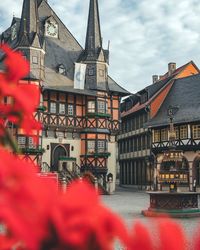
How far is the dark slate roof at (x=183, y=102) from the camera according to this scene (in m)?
34.9

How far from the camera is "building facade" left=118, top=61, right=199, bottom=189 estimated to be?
4003cm

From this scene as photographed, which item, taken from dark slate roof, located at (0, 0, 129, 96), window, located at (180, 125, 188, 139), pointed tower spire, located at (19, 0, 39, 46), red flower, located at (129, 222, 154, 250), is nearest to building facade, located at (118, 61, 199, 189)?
window, located at (180, 125, 188, 139)

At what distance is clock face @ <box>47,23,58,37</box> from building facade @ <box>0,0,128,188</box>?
1.33ft

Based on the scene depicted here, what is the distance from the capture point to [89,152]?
3559 centimetres

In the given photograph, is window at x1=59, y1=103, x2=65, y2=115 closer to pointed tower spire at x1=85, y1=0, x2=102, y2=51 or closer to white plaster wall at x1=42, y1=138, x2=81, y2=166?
white plaster wall at x1=42, y1=138, x2=81, y2=166

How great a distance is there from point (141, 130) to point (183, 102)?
640cm

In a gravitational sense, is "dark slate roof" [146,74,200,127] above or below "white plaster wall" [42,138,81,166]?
above

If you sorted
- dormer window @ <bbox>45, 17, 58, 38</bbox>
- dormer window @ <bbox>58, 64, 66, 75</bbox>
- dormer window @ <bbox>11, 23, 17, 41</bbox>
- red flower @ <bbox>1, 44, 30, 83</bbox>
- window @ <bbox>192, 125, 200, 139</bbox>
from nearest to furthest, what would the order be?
1. red flower @ <bbox>1, 44, 30, 83</bbox>
2. window @ <bbox>192, 125, 200, 139</bbox>
3. dormer window @ <bbox>58, 64, 66, 75</bbox>
4. dormer window @ <bbox>11, 23, 17, 41</bbox>
5. dormer window @ <bbox>45, 17, 58, 38</bbox>

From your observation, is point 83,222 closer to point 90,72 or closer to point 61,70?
point 90,72

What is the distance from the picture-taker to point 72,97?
3638 cm

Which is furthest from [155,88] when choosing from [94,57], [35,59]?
[35,59]

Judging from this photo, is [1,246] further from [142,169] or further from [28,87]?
[142,169]

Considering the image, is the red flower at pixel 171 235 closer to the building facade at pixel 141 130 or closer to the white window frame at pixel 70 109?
the white window frame at pixel 70 109

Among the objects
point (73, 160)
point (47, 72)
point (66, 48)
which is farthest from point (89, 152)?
point (66, 48)
